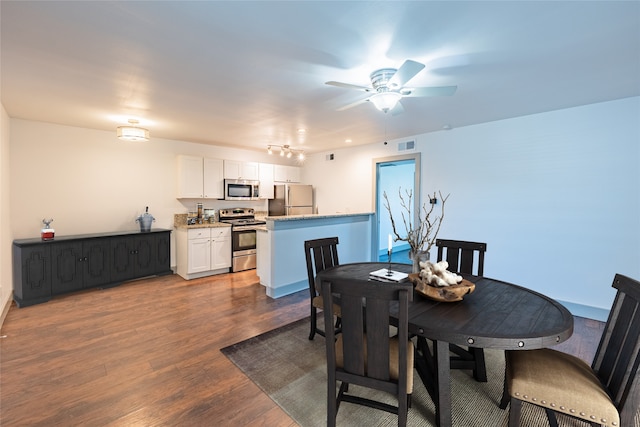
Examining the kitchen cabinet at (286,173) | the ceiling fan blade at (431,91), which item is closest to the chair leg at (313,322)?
the ceiling fan blade at (431,91)

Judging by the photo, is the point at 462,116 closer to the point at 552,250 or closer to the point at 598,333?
the point at 552,250

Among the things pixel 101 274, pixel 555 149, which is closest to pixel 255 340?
pixel 101 274

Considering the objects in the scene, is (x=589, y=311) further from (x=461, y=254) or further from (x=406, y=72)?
(x=406, y=72)

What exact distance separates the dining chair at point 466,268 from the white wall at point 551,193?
5.50 ft

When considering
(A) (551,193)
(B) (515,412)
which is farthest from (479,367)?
(A) (551,193)

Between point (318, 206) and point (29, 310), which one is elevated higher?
point (318, 206)

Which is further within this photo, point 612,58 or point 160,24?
point 612,58

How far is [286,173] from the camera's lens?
6590 millimetres

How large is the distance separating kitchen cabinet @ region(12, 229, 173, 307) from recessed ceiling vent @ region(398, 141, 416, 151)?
445cm

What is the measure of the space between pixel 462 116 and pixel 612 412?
3360 millimetres

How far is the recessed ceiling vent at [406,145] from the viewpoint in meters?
4.84

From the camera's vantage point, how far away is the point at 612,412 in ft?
4.29

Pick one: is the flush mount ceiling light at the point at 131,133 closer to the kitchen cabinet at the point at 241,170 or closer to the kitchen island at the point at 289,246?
the kitchen cabinet at the point at 241,170

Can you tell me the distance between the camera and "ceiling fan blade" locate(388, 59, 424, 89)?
5.91 ft
